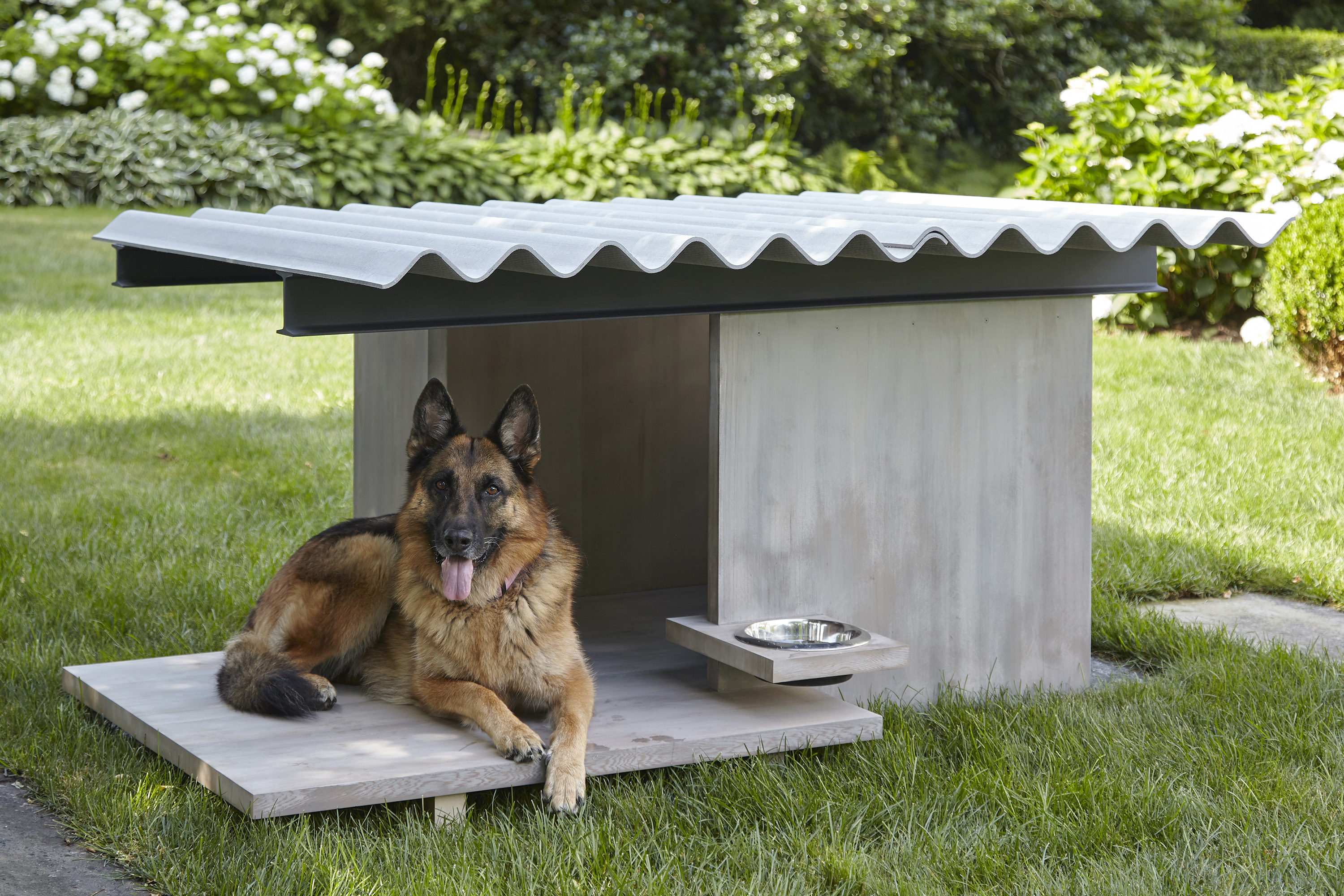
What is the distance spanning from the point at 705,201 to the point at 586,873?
10.3ft

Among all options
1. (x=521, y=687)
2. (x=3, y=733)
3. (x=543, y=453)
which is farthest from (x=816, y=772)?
(x=3, y=733)

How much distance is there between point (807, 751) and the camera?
409 centimetres

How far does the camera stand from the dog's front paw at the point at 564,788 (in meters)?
3.53

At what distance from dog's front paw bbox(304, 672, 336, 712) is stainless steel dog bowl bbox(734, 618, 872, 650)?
120 cm

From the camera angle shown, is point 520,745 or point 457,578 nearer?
point 520,745

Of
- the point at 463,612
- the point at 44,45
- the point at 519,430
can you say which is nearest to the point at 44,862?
the point at 463,612

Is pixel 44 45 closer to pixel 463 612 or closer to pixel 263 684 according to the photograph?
pixel 263 684

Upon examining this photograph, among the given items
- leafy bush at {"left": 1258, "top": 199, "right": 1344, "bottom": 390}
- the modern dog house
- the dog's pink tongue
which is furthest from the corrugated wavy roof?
leafy bush at {"left": 1258, "top": 199, "right": 1344, "bottom": 390}

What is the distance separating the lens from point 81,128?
15234mm

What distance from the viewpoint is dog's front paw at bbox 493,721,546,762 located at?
361cm

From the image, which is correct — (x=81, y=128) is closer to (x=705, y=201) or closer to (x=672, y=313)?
(x=705, y=201)

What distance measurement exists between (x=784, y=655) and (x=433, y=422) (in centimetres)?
118

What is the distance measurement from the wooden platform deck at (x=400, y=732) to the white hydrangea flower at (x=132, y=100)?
12.3 m

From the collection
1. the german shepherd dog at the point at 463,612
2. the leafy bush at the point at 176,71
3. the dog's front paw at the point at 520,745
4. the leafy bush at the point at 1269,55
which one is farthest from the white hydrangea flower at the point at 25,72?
the leafy bush at the point at 1269,55
